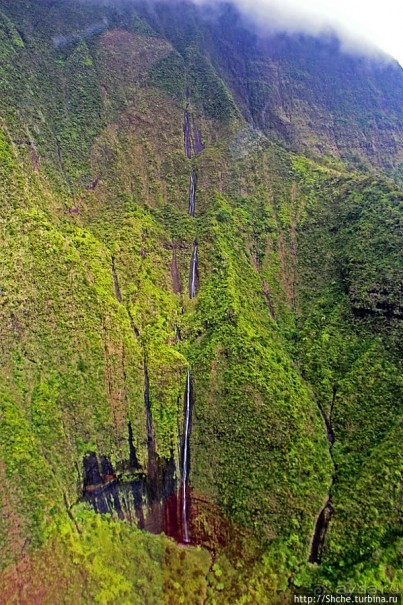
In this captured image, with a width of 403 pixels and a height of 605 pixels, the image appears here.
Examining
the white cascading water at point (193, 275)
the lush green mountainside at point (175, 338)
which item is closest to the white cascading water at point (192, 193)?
the lush green mountainside at point (175, 338)

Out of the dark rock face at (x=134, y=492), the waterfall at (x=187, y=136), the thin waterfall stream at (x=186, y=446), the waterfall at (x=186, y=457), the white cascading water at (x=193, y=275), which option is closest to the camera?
the dark rock face at (x=134, y=492)

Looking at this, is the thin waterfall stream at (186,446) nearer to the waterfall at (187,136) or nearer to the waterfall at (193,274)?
the waterfall at (193,274)

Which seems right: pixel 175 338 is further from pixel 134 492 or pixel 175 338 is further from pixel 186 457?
pixel 134 492

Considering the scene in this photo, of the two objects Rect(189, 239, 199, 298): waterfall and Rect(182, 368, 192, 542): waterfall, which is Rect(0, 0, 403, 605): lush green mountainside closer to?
Rect(189, 239, 199, 298): waterfall

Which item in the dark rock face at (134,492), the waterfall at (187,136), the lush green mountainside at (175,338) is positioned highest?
the waterfall at (187,136)

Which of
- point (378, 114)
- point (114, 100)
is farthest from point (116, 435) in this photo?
point (378, 114)

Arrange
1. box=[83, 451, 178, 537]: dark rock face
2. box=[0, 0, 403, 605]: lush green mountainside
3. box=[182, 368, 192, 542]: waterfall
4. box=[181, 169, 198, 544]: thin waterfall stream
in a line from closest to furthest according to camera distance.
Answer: box=[0, 0, 403, 605]: lush green mountainside < box=[83, 451, 178, 537]: dark rock face < box=[182, 368, 192, 542]: waterfall < box=[181, 169, 198, 544]: thin waterfall stream

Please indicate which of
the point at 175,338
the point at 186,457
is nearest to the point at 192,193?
the point at 175,338

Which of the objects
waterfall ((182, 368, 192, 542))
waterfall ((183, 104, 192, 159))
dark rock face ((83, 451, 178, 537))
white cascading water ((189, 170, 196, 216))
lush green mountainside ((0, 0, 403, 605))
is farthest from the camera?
waterfall ((183, 104, 192, 159))

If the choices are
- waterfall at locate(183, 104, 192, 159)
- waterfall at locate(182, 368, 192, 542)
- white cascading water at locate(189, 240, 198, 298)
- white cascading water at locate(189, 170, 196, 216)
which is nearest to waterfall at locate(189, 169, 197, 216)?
white cascading water at locate(189, 170, 196, 216)
